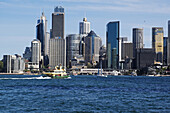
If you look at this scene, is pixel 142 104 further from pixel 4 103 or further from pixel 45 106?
pixel 4 103

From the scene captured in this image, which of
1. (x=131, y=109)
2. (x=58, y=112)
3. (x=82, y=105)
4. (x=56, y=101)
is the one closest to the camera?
(x=58, y=112)

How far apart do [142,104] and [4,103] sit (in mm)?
25178

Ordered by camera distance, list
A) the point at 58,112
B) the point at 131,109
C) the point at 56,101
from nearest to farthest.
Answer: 1. the point at 58,112
2. the point at 131,109
3. the point at 56,101

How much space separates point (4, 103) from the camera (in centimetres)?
6662

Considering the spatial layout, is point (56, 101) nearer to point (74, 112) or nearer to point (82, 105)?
point (82, 105)

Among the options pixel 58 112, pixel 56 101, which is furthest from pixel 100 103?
pixel 58 112

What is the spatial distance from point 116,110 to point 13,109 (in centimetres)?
1662

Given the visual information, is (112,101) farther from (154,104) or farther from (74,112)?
(74,112)

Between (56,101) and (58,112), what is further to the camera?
(56,101)

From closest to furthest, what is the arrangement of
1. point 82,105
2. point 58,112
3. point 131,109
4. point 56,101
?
point 58,112
point 131,109
point 82,105
point 56,101

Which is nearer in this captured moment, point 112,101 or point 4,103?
point 4,103

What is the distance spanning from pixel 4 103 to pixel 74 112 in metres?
16.3

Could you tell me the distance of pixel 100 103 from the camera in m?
67.6

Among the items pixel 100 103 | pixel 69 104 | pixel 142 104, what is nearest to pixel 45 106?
pixel 69 104
